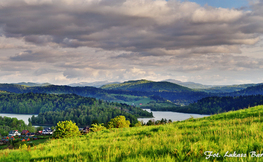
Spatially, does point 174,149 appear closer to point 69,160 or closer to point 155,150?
point 155,150

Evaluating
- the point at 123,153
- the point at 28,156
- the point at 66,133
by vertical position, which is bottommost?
the point at 66,133

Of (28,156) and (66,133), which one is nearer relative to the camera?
(28,156)

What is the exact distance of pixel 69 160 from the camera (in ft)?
30.1

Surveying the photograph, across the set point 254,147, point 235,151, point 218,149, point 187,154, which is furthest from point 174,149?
point 254,147

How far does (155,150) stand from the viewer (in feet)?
29.4

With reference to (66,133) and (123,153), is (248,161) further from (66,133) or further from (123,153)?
(66,133)

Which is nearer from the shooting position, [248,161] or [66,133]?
[248,161]

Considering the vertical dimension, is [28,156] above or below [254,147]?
below

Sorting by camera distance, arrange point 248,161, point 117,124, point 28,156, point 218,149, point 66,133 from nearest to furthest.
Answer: point 248,161 < point 218,149 < point 28,156 < point 66,133 < point 117,124

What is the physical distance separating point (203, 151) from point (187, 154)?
0.93 m

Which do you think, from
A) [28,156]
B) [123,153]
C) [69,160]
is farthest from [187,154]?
[28,156]

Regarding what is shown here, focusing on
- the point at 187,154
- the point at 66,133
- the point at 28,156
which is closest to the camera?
the point at 187,154

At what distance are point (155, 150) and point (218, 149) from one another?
2.74 m

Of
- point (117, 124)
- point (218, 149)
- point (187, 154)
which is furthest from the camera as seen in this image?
point (117, 124)
